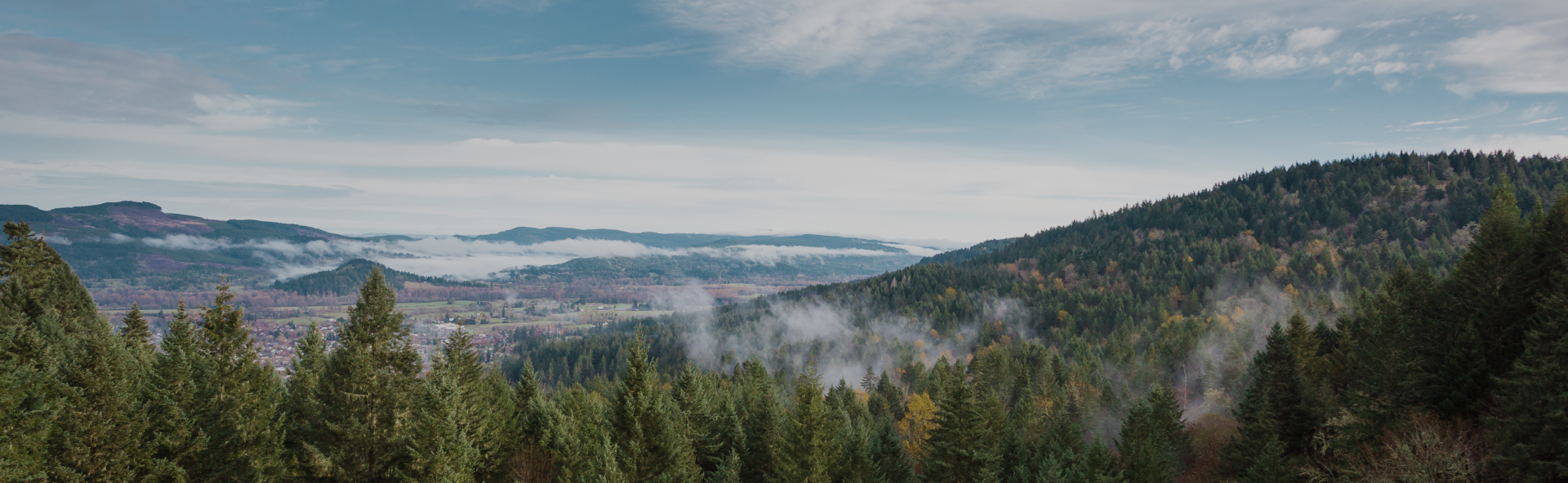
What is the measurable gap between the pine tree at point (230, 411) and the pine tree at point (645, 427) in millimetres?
15472

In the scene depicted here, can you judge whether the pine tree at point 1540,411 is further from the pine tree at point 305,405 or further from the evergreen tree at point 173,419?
the evergreen tree at point 173,419

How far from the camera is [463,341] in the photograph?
142 ft

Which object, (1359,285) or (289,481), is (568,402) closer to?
(289,481)

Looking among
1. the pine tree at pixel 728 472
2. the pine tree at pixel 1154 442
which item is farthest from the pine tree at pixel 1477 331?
the pine tree at pixel 728 472

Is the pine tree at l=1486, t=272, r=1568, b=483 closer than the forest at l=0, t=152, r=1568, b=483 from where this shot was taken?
No

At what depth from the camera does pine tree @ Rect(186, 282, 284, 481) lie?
102ft

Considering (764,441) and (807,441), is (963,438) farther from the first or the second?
(764,441)

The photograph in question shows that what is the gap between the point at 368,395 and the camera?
29438 millimetres

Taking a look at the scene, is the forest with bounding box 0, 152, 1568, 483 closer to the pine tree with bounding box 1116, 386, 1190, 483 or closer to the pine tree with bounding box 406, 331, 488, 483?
the pine tree with bounding box 406, 331, 488, 483

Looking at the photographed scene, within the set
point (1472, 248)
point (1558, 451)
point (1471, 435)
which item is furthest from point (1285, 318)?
point (1558, 451)

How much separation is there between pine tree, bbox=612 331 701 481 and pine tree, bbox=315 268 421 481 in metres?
10.8

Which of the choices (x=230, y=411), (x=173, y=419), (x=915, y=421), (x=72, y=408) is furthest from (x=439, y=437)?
(x=915, y=421)

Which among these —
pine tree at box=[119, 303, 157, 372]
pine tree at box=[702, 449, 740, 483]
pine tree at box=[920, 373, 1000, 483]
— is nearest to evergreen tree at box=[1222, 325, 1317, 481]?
pine tree at box=[920, 373, 1000, 483]

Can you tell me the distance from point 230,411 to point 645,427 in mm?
18378
